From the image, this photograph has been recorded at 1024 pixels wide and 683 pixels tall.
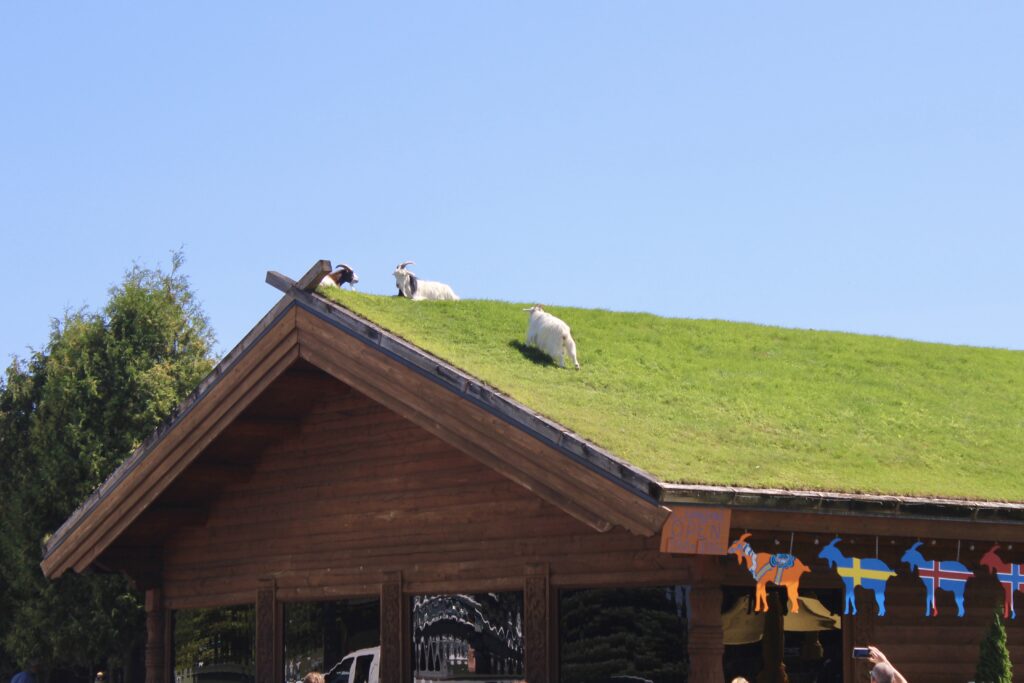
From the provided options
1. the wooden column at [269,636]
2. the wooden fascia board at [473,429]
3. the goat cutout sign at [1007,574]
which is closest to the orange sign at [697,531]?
the wooden fascia board at [473,429]

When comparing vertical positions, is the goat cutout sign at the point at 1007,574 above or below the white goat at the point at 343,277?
below

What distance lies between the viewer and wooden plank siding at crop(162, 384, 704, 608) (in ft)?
49.1

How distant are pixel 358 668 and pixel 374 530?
1611 millimetres

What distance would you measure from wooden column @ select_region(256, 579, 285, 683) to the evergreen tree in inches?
326

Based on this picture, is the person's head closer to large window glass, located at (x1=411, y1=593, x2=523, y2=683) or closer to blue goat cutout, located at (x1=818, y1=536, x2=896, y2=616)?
blue goat cutout, located at (x1=818, y1=536, x2=896, y2=616)

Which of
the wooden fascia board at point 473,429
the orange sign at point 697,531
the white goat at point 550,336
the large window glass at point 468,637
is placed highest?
the white goat at point 550,336

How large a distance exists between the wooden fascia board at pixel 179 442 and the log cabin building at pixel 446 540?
0.03 m

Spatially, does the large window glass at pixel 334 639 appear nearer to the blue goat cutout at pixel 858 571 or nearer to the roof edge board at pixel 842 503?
the blue goat cutout at pixel 858 571

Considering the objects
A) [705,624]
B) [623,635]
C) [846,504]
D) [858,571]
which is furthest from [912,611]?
[623,635]

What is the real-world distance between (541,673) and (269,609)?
177 inches

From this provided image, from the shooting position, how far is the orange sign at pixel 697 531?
1218 cm

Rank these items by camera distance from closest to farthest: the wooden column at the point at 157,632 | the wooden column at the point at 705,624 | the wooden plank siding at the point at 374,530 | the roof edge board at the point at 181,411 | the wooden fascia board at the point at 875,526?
the wooden fascia board at the point at 875,526 < the wooden column at the point at 705,624 < the wooden plank siding at the point at 374,530 < the roof edge board at the point at 181,411 < the wooden column at the point at 157,632

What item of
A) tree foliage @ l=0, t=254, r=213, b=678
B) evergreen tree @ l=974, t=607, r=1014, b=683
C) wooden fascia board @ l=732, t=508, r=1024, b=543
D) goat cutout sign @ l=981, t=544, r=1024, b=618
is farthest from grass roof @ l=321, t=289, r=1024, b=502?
tree foliage @ l=0, t=254, r=213, b=678

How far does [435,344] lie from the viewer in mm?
15766
